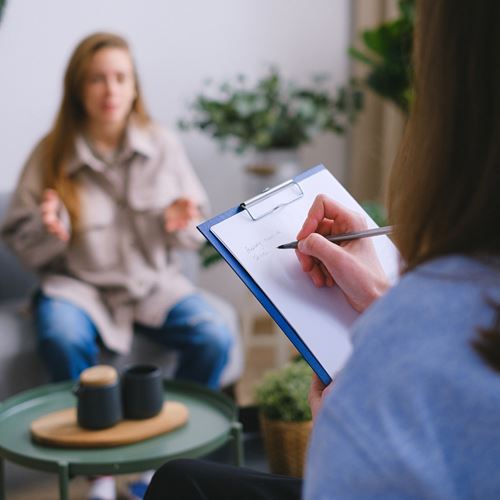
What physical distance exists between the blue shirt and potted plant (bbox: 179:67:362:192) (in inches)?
87.5

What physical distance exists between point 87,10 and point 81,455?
1.83 meters

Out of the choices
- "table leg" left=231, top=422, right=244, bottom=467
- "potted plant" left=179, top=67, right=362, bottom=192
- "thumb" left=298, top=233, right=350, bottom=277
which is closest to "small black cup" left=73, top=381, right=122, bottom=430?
"table leg" left=231, top=422, right=244, bottom=467

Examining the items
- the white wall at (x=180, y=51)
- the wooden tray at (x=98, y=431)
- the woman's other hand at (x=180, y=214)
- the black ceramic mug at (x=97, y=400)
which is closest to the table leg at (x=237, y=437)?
the wooden tray at (x=98, y=431)

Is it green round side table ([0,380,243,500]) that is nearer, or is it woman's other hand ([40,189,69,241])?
green round side table ([0,380,243,500])

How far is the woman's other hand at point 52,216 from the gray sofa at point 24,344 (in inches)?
10.4

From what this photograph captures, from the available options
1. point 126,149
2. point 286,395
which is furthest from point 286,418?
point 126,149

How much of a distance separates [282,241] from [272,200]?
6 centimetres

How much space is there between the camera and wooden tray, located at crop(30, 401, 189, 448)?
4.95 feet

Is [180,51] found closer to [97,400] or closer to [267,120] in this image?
[267,120]

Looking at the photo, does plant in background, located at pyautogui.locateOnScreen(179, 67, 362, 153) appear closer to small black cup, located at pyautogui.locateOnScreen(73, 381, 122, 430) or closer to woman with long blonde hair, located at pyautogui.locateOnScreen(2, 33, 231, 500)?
woman with long blonde hair, located at pyautogui.locateOnScreen(2, 33, 231, 500)

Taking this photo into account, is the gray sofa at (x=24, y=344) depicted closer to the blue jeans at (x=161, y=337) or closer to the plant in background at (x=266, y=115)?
the blue jeans at (x=161, y=337)

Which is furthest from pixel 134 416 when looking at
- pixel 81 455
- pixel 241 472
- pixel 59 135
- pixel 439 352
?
pixel 439 352

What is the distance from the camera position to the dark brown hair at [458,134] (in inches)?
20.1

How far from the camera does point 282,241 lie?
3.17 ft
